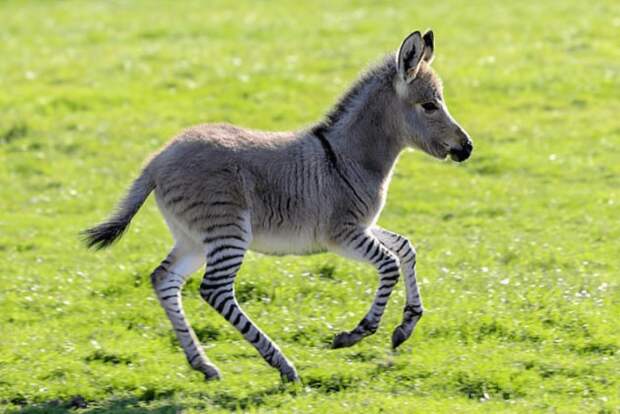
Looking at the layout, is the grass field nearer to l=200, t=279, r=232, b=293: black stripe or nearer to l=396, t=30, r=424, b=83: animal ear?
l=200, t=279, r=232, b=293: black stripe

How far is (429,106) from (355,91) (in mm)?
756

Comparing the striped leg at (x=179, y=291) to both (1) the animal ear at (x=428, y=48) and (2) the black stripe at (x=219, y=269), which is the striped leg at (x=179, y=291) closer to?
(2) the black stripe at (x=219, y=269)

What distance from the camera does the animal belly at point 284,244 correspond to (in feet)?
35.7

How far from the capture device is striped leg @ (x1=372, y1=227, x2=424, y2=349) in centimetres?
1093

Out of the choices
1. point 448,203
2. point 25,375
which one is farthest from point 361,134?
point 448,203

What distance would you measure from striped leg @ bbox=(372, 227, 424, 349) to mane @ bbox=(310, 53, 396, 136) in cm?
115

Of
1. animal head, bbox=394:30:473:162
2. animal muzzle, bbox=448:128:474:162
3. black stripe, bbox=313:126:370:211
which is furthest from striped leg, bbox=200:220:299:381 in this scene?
animal muzzle, bbox=448:128:474:162

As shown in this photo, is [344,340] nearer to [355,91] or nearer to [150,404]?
[150,404]

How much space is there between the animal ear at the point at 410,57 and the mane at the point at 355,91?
0.23 metres

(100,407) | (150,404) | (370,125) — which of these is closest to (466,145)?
(370,125)

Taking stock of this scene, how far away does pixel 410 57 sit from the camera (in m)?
11.3

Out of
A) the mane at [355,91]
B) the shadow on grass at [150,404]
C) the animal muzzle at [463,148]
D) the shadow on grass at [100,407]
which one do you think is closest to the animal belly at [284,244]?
the mane at [355,91]

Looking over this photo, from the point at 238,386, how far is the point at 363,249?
69.5 inches

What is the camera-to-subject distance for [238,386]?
10164 millimetres
